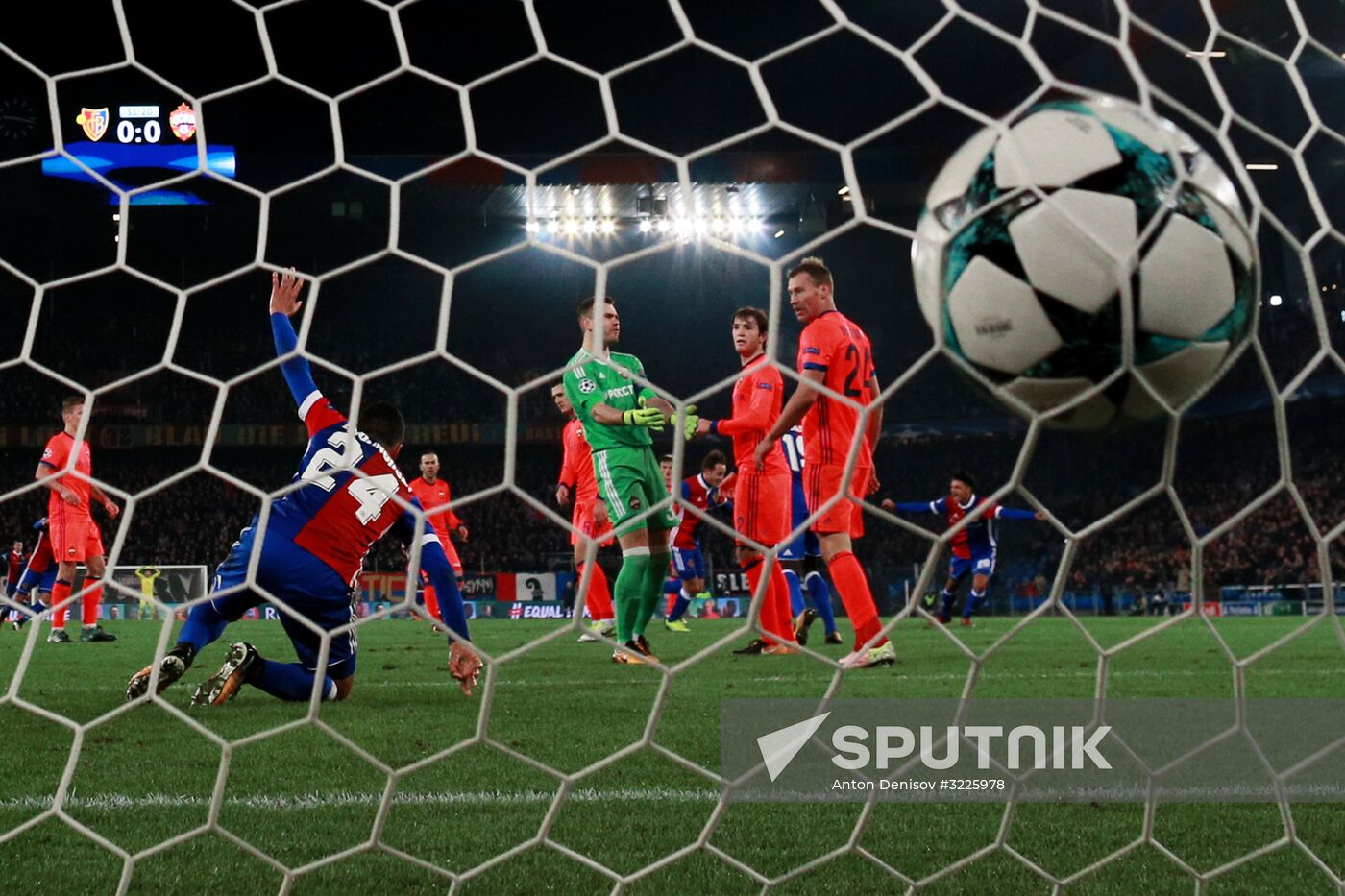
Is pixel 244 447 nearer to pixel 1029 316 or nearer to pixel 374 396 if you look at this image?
pixel 374 396

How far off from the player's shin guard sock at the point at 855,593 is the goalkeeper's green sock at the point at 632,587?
1.01 meters

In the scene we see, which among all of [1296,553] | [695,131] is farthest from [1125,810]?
[1296,553]

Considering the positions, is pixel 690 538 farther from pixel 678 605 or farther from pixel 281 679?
pixel 281 679

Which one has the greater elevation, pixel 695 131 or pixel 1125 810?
pixel 695 131

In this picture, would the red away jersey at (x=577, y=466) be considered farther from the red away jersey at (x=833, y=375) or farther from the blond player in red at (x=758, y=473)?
the red away jersey at (x=833, y=375)

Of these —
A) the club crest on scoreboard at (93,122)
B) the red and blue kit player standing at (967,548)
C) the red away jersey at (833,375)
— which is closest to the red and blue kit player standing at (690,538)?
the red and blue kit player standing at (967,548)

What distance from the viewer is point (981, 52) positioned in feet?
46.1

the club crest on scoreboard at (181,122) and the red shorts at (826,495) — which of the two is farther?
the club crest on scoreboard at (181,122)

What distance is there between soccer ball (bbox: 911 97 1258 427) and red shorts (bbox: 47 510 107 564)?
713 cm

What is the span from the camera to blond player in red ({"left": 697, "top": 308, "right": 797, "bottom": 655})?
4.34 m

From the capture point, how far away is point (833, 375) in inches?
145

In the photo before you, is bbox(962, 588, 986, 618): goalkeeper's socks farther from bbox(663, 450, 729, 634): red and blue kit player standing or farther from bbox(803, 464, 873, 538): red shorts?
bbox(803, 464, 873, 538): red shorts

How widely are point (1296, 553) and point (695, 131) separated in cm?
1103

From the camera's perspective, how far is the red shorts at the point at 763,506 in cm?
520
